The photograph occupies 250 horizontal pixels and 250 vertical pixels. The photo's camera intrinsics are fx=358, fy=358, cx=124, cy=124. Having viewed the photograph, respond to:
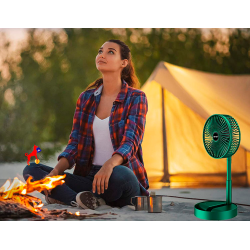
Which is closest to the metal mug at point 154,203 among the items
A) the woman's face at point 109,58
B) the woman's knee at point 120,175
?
the woman's knee at point 120,175

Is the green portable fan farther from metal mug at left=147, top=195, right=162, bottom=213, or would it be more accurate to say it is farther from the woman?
the woman

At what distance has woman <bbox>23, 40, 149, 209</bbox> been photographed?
2523 millimetres

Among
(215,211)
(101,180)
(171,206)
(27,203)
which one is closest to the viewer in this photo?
(101,180)

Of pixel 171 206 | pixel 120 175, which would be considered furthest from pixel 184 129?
pixel 120 175

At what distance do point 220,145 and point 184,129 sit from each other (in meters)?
1.63

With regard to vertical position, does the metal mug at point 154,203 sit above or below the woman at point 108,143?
below

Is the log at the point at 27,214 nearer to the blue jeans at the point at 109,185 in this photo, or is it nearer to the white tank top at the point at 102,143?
the blue jeans at the point at 109,185

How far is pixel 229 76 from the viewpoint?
12.9 feet

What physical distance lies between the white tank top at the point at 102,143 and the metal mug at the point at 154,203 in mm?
449

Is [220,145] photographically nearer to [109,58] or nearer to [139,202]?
[139,202]

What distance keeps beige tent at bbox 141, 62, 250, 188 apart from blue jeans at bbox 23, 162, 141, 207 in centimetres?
133

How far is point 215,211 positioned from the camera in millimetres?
2467

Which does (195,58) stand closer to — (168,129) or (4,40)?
(168,129)

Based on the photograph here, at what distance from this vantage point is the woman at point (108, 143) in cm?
252
